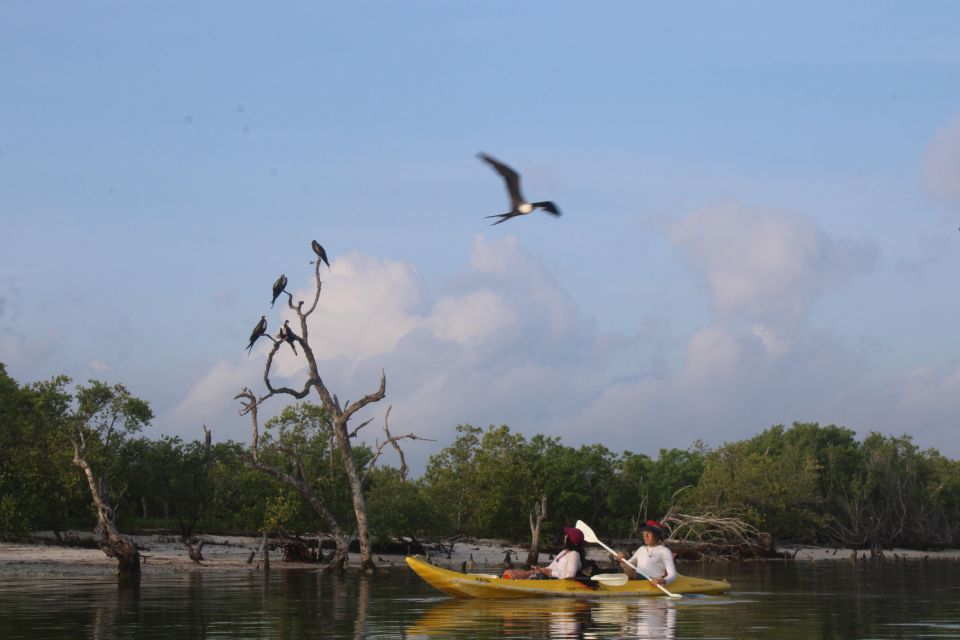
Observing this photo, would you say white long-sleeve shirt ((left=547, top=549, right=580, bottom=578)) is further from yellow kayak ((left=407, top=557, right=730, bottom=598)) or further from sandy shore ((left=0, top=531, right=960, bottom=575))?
sandy shore ((left=0, top=531, right=960, bottom=575))

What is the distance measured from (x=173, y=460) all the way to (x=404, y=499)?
13.3 m

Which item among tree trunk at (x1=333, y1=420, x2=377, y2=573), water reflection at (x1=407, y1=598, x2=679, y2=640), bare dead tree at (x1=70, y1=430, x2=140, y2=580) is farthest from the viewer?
tree trunk at (x1=333, y1=420, x2=377, y2=573)

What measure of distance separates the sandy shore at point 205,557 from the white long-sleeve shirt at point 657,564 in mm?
14559

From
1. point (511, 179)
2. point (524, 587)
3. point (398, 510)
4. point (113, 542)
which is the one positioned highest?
point (511, 179)

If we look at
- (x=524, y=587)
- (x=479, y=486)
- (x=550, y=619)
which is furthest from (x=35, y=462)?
(x=550, y=619)

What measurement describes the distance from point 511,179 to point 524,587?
25.1ft

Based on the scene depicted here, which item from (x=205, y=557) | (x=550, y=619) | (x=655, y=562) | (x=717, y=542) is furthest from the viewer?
(x=717, y=542)

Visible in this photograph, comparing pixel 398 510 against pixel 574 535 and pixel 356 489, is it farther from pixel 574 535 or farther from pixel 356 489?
pixel 574 535

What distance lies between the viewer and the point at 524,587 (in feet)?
73.8

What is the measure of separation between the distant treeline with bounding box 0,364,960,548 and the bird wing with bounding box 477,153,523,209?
15.6 meters

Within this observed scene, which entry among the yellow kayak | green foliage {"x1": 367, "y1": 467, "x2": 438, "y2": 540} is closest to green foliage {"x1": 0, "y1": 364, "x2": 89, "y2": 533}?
green foliage {"x1": 367, "y1": 467, "x2": 438, "y2": 540}

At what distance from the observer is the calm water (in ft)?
57.0

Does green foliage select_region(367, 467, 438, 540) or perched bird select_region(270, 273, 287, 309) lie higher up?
perched bird select_region(270, 273, 287, 309)

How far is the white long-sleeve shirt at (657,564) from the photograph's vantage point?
2322cm
